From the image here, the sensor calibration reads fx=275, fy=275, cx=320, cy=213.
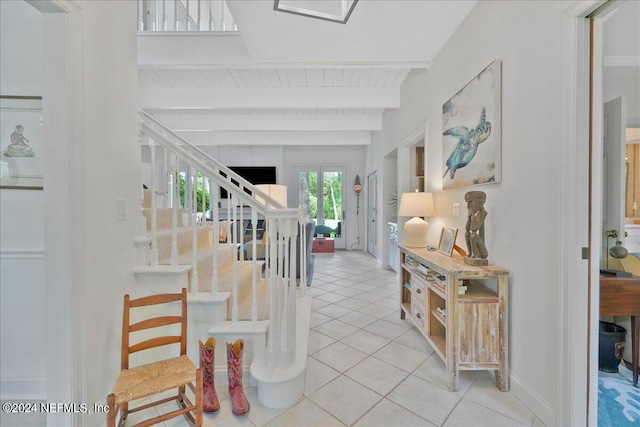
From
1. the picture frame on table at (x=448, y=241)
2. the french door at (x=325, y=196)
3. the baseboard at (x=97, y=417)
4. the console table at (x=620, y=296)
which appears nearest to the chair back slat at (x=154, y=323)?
the baseboard at (x=97, y=417)

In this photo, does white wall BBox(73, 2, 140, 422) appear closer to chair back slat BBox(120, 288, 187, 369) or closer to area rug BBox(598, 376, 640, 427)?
chair back slat BBox(120, 288, 187, 369)

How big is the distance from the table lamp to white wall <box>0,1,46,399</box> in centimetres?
291

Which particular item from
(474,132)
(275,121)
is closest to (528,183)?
(474,132)

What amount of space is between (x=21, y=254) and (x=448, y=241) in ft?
9.89

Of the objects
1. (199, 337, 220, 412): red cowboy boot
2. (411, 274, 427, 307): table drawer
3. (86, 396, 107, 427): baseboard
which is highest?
(411, 274, 427, 307): table drawer

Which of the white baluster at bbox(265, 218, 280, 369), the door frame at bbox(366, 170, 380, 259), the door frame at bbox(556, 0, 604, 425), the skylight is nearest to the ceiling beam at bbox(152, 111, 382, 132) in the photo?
the door frame at bbox(366, 170, 380, 259)

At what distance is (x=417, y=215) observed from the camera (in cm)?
291

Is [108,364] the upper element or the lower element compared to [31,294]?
lower

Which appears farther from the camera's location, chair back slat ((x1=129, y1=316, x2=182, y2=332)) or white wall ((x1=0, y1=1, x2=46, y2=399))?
white wall ((x1=0, y1=1, x2=46, y2=399))

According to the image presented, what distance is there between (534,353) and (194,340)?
2174 millimetres

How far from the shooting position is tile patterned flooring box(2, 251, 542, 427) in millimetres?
1568

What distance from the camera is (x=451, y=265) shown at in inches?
77.4

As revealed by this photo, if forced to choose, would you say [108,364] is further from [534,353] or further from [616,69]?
[616,69]

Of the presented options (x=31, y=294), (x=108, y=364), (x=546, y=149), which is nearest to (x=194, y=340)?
(x=108, y=364)
